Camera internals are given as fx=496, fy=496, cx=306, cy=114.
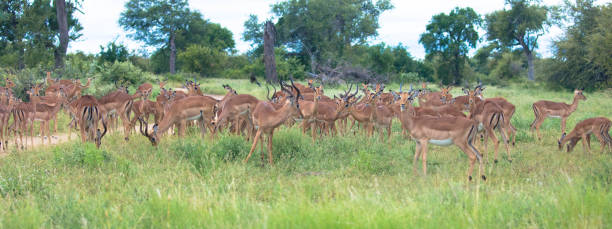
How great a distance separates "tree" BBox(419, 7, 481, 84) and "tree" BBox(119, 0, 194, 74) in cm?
1760

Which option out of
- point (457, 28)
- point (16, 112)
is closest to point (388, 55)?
point (457, 28)

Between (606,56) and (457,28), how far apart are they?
19827 mm

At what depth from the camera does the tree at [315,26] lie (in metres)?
33.9

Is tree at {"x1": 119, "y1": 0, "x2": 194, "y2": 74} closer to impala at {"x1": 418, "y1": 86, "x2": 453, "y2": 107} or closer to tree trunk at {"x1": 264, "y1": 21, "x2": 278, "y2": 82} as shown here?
tree trunk at {"x1": 264, "y1": 21, "x2": 278, "y2": 82}

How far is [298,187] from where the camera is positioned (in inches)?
189

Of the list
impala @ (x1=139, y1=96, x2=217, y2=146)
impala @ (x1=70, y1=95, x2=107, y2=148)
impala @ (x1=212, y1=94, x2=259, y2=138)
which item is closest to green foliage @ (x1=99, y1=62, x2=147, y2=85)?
impala @ (x1=70, y1=95, x2=107, y2=148)

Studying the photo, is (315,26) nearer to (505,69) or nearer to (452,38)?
(452,38)

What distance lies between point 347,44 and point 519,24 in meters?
11.4

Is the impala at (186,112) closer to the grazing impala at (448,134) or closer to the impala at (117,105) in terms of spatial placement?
the impala at (117,105)

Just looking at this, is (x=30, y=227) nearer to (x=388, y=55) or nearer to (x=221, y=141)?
(x=221, y=141)

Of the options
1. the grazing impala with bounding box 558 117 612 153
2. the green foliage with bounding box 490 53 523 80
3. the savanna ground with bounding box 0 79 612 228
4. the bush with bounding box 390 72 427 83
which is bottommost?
the savanna ground with bounding box 0 79 612 228

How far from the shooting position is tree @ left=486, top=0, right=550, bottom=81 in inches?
1182

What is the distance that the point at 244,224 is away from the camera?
309 cm

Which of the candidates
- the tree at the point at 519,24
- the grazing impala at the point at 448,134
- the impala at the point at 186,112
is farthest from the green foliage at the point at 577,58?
the impala at the point at 186,112
